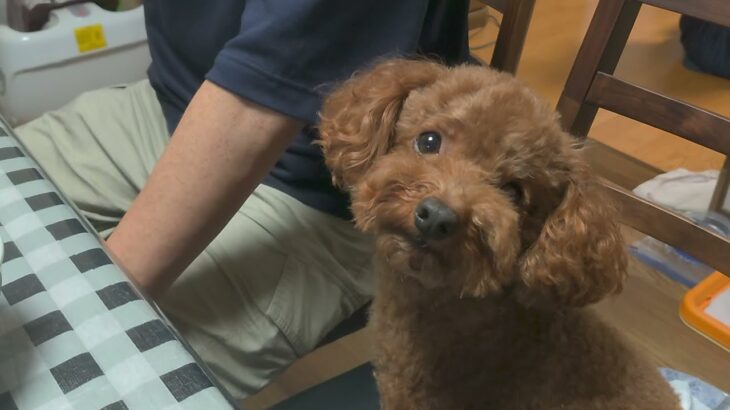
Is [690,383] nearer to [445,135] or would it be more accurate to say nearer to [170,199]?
[445,135]

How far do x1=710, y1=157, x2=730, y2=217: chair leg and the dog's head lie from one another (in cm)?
116

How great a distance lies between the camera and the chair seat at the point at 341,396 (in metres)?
0.96

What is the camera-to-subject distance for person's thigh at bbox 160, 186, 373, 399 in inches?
35.4

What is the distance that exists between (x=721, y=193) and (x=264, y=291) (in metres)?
1.33

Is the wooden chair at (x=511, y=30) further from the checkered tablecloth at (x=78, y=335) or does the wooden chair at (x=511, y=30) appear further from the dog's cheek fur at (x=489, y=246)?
the checkered tablecloth at (x=78, y=335)

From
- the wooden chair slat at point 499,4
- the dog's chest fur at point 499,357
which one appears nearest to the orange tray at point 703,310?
the dog's chest fur at point 499,357

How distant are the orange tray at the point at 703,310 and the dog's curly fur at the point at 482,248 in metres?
0.70

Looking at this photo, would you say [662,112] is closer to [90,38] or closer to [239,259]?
[239,259]

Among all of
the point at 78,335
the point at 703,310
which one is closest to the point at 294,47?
the point at 78,335

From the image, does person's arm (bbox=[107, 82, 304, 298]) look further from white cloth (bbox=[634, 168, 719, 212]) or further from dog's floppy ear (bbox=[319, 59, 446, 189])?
white cloth (bbox=[634, 168, 719, 212])

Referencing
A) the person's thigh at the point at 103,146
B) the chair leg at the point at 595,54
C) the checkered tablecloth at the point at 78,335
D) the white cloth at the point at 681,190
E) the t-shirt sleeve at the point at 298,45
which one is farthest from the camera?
the white cloth at the point at 681,190

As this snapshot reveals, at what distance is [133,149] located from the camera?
1062 millimetres

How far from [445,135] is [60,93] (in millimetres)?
1310

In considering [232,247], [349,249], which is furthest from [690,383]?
[232,247]
